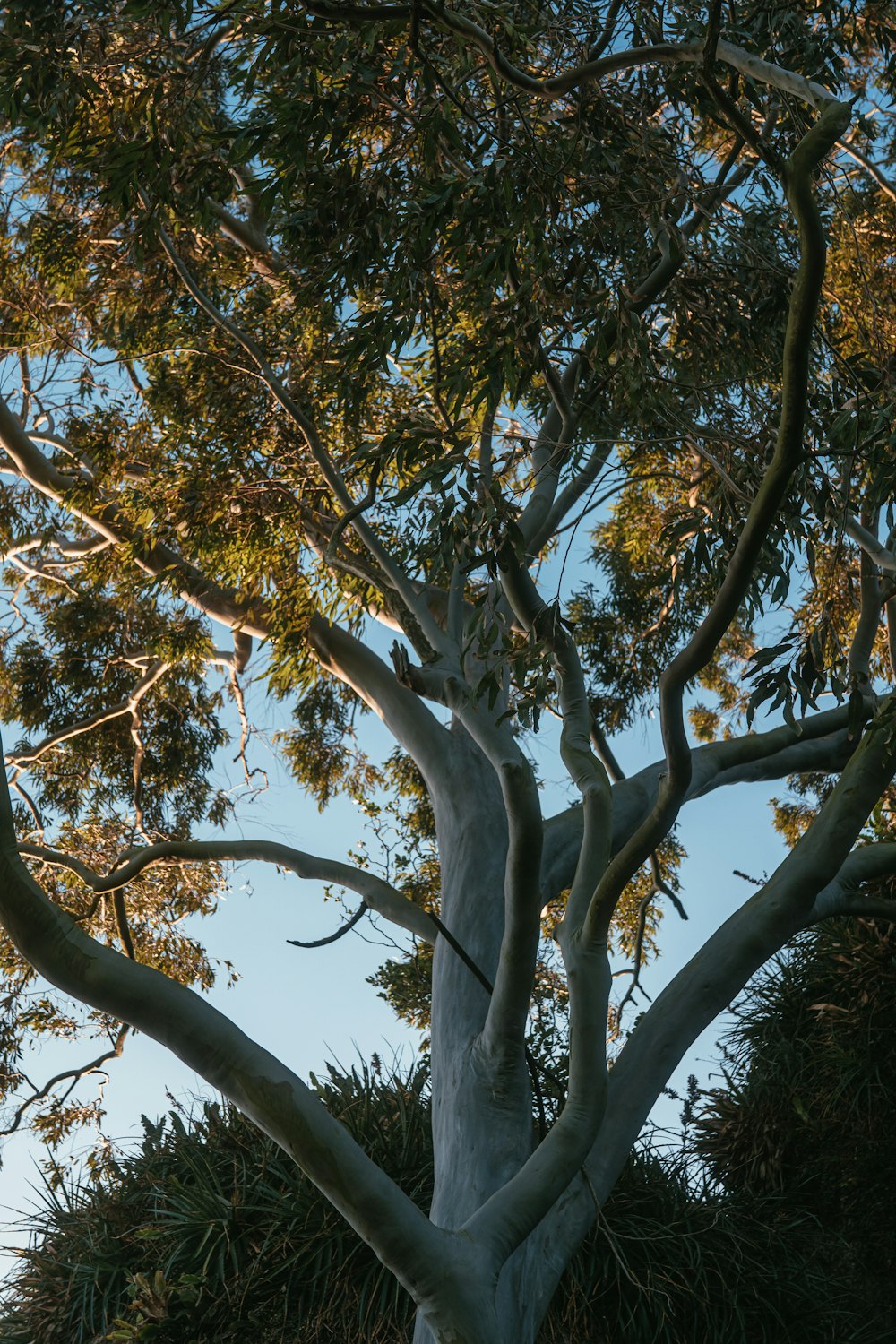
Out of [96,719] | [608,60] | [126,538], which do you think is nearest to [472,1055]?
[608,60]

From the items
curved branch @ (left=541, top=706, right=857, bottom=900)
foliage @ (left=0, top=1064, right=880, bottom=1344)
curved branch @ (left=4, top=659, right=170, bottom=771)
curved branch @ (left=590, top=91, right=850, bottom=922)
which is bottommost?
foliage @ (left=0, top=1064, right=880, bottom=1344)

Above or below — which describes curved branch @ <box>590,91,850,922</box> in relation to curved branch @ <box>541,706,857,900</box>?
below

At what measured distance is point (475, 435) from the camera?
5.60m

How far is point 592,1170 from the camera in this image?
5070 mm

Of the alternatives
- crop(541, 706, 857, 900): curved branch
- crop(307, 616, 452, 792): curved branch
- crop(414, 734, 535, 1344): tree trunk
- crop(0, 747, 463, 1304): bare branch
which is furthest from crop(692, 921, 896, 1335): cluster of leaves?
crop(0, 747, 463, 1304): bare branch

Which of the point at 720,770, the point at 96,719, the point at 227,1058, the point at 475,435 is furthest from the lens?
the point at 96,719

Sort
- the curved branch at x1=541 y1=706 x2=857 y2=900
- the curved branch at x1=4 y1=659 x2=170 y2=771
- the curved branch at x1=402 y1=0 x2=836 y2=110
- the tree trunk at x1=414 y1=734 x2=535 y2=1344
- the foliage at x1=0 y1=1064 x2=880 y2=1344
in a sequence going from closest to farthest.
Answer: the curved branch at x1=402 y1=0 x2=836 y2=110, the tree trunk at x1=414 y1=734 x2=535 y2=1344, the foliage at x1=0 y1=1064 x2=880 y2=1344, the curved branch at x1=541 y1=706 x2=857 y2=900, the curved branch at x1=4 y1=659 x2=170 y2=771

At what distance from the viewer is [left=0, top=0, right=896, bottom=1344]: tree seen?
4.31 m

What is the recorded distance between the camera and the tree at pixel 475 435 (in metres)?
4.31

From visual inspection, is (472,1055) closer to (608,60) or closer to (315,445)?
(315,445)

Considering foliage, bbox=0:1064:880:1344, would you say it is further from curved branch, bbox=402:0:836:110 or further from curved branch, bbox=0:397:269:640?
curved branch, bbox=402:0:836:110

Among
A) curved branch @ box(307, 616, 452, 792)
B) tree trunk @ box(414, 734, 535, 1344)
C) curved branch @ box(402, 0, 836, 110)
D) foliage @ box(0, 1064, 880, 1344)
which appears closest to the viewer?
curved branch @ box(402, 0, 836, 110)

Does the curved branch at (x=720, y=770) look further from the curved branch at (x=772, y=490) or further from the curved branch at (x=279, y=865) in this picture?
the curved branch at (x=772, y=490)

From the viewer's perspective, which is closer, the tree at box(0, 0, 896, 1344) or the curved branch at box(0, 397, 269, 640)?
the tree at box(0, 0, 896, 1344)
